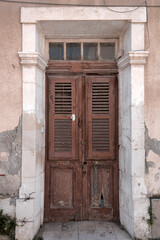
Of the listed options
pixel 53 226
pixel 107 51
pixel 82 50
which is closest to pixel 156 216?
pixel 53 226

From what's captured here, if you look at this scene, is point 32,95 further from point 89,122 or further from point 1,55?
point 89,122

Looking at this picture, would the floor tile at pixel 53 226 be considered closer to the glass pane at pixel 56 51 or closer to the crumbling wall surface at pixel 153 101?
the crumbling wall surface at pixel 153 101

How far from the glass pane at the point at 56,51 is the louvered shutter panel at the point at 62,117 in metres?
0.45

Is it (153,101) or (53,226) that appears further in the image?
(53,226)

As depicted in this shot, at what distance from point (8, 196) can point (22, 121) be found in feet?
4.19

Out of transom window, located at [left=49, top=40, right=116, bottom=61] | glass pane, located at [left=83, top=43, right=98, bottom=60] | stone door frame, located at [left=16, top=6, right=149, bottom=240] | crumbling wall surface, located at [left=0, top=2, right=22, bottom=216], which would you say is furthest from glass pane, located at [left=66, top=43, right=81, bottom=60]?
crumbling wall surface, located at [left=0, top=2, right=22, bottom=216]

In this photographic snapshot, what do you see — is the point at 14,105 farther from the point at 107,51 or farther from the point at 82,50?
the point at 107,51

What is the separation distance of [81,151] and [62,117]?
76 cm

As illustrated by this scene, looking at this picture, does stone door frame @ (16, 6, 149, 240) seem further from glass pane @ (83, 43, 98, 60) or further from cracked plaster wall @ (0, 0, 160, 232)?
glass pane @ (83, 43, 98, 60)

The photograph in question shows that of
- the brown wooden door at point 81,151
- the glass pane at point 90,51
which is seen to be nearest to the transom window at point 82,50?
the glass pane at point 90,51

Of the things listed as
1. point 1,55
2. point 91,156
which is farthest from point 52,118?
point 1,55

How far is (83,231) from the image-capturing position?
380 centimetres

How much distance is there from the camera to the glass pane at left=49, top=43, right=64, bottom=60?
14.1ft

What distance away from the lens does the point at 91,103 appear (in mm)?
4223
